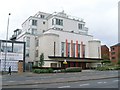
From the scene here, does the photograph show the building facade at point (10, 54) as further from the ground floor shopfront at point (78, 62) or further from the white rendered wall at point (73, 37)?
the white rendered wall at point (73, 37)

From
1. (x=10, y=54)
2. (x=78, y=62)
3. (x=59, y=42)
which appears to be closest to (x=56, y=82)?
(x=10, y=54)

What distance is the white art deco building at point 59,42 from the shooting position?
207 feet

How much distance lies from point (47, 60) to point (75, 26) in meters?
21.2

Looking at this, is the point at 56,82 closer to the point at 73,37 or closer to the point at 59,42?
the point at 59,42

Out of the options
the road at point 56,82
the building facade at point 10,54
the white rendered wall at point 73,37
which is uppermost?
the white rendered wall at point 73,37

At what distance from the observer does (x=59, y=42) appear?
66188 millimetres

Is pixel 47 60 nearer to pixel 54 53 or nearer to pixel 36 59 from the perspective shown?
pixel 54 53

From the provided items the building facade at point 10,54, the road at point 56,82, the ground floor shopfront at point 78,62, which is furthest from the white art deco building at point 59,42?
the road at point 56,82

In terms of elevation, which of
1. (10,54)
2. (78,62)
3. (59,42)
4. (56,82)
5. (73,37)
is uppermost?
(73,37)

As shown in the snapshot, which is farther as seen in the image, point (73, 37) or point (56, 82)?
point (73, 37)

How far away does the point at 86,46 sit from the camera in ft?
239

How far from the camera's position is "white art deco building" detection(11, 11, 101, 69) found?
63.2m

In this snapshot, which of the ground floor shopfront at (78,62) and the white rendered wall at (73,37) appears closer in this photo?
the ground floor shopfront at (78,62)

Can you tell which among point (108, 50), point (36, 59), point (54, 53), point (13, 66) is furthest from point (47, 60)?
point (108, 50)
